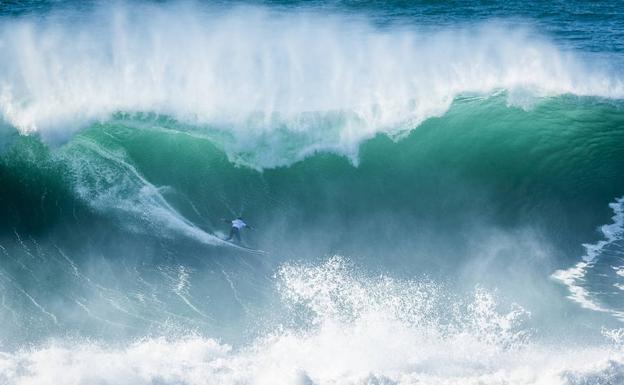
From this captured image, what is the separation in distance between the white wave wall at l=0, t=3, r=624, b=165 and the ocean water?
0.07m

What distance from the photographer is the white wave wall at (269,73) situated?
1475 centimetres

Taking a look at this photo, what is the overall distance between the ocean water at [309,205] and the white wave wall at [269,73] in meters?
0.07

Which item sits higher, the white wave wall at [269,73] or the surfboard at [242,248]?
the white wave wall at [269,73]

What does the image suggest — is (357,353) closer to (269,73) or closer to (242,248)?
(242,248)

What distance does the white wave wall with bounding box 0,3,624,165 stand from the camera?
48.4 feet

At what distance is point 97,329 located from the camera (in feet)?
34.6

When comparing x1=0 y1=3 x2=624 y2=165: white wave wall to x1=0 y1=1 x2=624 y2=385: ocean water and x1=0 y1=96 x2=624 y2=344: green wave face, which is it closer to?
x1=0 y1=1 x2=624 y2=385: ocean water

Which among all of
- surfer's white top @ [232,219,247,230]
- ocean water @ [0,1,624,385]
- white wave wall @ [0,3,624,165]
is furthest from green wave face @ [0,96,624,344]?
white wave wall @ [0,3,624,165]

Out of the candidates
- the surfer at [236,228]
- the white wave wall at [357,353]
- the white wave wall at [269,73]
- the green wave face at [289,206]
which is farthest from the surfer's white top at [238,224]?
the white wave wall at [269,73]

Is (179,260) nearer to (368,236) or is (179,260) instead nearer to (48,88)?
(368,236)

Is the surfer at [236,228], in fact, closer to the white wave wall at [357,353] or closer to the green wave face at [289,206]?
the green wave face at [289,206]

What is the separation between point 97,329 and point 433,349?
17.6 feet

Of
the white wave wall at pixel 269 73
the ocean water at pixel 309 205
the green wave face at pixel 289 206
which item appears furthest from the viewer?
the white wave wall at pixel 269 73

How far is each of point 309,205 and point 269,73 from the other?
4540 millimetres
